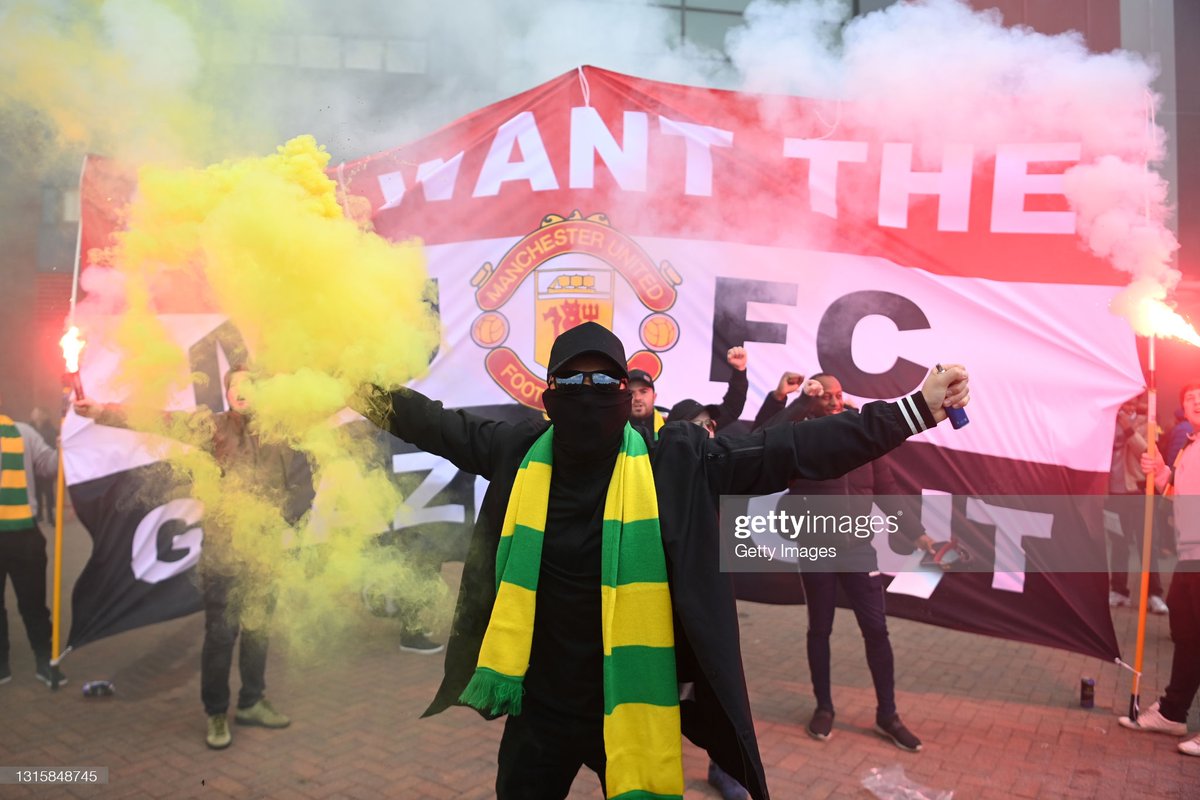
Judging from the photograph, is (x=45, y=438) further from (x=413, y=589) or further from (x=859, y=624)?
(x=859, y=624)

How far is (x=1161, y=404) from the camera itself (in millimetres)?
10820

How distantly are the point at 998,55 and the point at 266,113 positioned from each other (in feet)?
12.6

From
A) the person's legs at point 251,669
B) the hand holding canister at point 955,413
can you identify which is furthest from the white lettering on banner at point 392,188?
the hand holding canister at point 955,413

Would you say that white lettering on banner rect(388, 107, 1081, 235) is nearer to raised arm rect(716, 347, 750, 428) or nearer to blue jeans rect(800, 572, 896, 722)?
raised arm rect(716, 347, 750, 428)

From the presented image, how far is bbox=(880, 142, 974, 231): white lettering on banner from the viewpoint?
432cm

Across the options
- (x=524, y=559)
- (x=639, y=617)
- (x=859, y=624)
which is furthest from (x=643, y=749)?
(x=859, y=624)

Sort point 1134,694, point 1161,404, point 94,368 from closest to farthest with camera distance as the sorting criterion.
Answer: point 1134,694
point 94,368
point 1161,404

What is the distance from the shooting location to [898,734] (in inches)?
155

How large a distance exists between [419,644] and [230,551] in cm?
187

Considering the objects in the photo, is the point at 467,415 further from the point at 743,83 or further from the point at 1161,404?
the point at 1161,404

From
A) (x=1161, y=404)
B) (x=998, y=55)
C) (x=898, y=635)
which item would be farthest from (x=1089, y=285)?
(x=1161, y=404)

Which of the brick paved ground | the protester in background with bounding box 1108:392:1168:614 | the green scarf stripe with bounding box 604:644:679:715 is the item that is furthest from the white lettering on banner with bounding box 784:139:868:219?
the protester in background with bounding box 1108:392:1168:614

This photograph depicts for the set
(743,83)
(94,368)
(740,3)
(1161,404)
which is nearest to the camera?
(94,368)

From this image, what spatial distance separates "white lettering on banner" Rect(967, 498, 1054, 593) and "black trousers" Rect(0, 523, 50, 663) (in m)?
5.57
